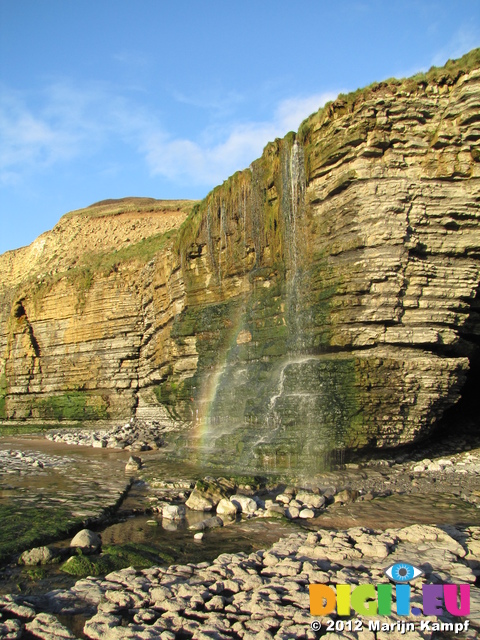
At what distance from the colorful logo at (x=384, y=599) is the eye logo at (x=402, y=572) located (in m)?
0.19

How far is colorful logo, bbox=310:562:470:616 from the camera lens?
4.76 metres

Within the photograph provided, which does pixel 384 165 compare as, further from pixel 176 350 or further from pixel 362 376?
pixel 176 350

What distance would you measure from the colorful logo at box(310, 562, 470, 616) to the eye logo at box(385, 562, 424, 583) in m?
0.19

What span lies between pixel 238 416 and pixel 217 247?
7.30 metres

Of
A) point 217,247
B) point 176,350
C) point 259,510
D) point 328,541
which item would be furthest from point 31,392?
point 328,541

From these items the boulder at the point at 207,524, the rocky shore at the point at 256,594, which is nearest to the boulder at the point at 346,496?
the boulder at the point at 207,524

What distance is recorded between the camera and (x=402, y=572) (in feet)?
18.3

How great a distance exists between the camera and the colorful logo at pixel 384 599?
4.76m

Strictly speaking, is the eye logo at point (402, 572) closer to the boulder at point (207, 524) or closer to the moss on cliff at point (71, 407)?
the boulder at point (207, 524)

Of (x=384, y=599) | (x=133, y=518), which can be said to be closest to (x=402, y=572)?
(x=384, y=599)

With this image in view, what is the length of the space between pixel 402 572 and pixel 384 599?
779mm

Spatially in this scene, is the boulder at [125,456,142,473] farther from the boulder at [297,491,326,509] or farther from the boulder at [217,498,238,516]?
the boulder at [297,491,326,509]

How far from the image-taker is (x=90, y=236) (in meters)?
52.0

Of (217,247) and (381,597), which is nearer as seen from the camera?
(381,597)
